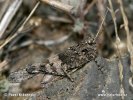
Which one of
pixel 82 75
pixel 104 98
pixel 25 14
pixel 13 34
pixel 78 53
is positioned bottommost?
pixel 104 98

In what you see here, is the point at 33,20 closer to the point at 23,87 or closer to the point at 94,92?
the point at 23,87

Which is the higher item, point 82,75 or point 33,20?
point 33,20

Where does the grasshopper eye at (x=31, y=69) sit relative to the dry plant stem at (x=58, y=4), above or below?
below

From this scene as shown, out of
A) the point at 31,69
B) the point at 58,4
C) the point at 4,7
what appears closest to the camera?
the point at 31,69

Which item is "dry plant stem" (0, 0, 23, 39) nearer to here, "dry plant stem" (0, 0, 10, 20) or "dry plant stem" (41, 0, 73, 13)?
"dry plant stem" (0, 0, 10, 20)

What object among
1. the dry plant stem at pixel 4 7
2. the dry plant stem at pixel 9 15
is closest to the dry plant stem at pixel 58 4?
the dry plant stem at pixel 9 15

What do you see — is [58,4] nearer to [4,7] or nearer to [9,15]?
[9,15]

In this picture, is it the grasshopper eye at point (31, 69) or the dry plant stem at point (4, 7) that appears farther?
the dry plant stem at point (4, 7)

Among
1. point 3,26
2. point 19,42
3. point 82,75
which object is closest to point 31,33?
point 19,42

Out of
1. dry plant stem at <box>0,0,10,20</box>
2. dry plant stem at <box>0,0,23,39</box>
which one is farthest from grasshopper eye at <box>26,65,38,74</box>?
dry plant stem at <box>0,0,10,20</box>

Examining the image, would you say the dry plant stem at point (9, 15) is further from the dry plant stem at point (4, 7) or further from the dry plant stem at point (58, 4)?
the dry plant stem at point (58, 4)

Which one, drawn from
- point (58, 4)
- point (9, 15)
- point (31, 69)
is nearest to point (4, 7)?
point (9, 15)
